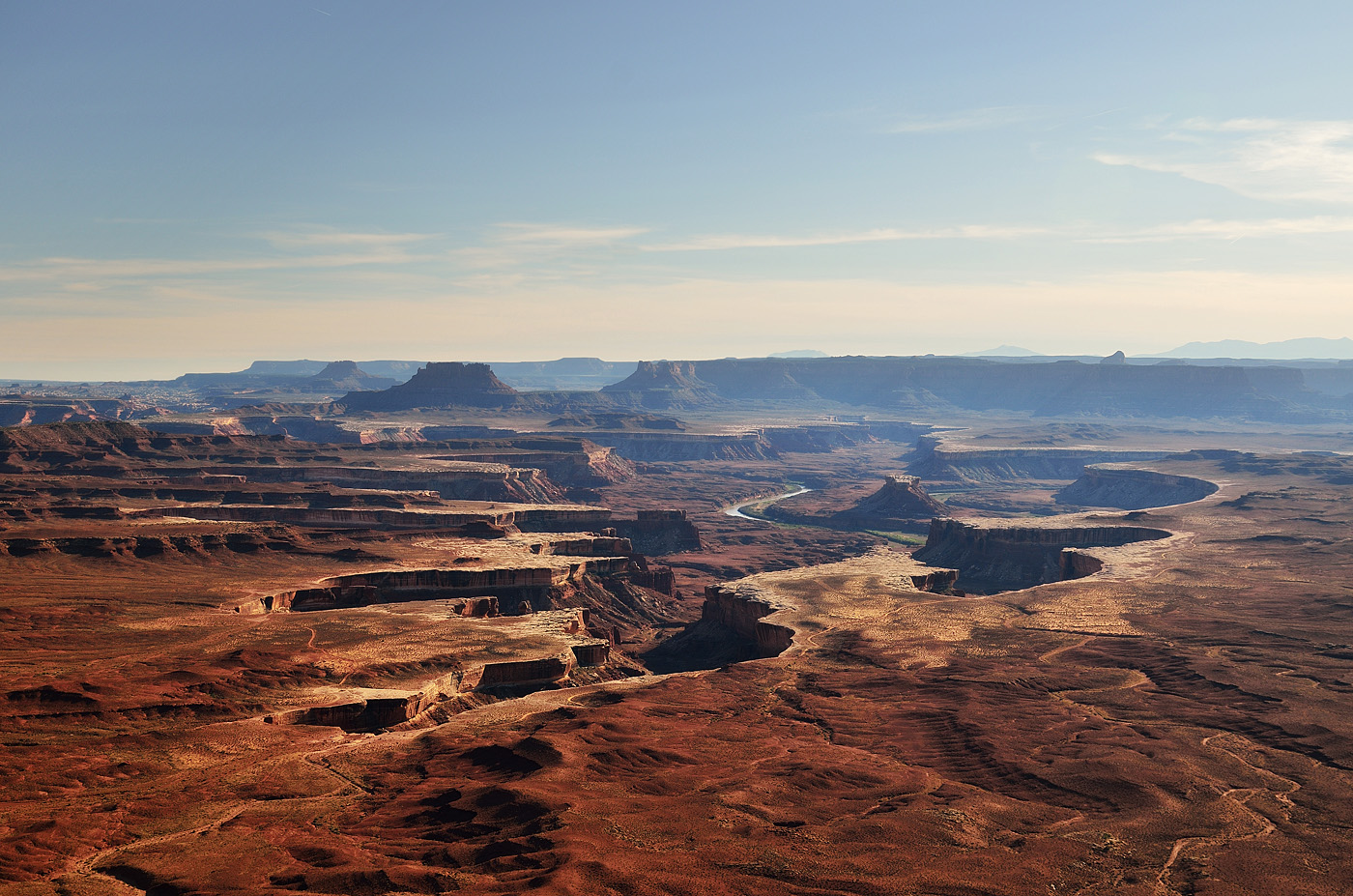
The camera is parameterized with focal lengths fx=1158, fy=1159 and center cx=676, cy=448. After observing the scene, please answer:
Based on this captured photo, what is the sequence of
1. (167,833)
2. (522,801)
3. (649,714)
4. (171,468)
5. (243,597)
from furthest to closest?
(171,468) → (243,597) → (649,714) → (522,801) → (167,833)

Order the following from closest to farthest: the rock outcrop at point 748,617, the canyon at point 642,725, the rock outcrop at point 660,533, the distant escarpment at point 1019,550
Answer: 1. the canyon at point 642,725
2. the rock outcrop at point 748,617
3. the distant escarpment at point 1019,550
4. the rock outcrop at point 660,533

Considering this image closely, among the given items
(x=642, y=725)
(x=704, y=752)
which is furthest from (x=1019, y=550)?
(x=704, y=752)

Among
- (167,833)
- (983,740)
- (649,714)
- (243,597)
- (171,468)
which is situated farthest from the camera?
(171,468)

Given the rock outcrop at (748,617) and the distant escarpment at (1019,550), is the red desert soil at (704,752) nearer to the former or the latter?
the rock outcrop at (748,617)

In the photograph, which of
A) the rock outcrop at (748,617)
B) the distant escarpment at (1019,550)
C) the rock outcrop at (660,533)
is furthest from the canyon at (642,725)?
the rock outcrop at (660,533)

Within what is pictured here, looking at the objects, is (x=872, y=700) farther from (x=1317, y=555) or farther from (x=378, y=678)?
(x=1317, y=555)

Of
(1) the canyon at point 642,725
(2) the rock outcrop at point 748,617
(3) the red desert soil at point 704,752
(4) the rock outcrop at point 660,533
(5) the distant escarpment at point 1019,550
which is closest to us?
(3) the red desert soil at point 704,752

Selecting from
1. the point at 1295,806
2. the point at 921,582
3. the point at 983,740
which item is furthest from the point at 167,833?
the point at 921,582

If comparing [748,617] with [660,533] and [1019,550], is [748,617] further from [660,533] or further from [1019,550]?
[660,533]
